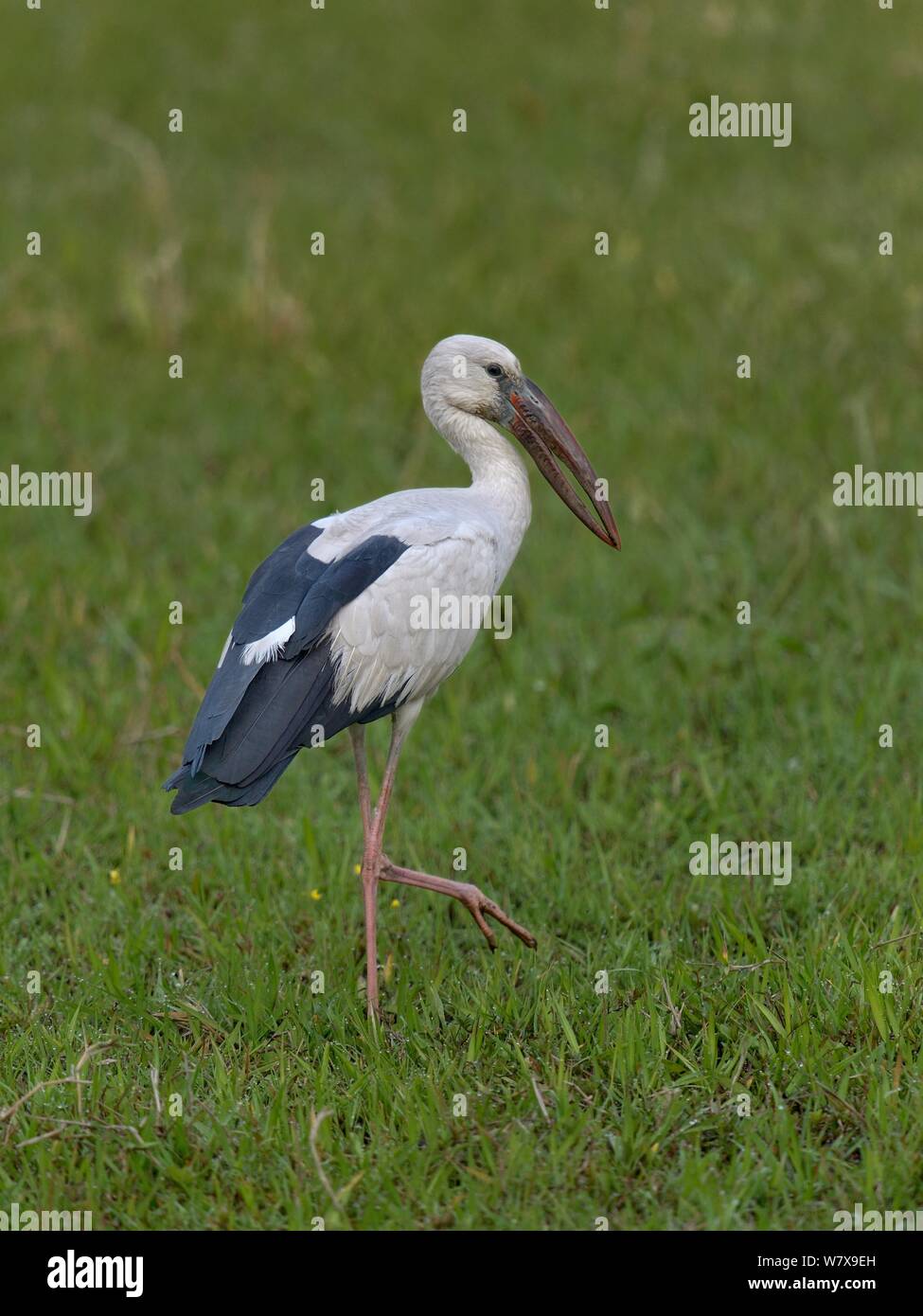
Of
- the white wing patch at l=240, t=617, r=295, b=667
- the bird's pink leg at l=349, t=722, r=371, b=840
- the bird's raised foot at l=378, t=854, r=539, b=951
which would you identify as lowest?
the bird's raised foot at l=378, t=854, r=539, b=951

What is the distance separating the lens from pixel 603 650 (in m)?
6.51

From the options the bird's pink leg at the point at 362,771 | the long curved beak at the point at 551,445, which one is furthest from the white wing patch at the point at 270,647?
the long curved beak at the point at 551,445

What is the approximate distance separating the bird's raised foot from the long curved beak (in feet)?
3.53

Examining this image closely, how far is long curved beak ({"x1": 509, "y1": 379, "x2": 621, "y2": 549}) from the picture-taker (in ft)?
14.4

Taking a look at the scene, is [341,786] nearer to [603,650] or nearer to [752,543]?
[603,650]

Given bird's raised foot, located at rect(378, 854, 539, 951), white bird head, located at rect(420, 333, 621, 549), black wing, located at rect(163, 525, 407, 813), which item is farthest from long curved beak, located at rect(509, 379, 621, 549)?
bird's raised foot, located at rect(378, 854, 539, 951)

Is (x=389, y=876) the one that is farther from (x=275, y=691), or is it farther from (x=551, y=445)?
(x=551, y=445)

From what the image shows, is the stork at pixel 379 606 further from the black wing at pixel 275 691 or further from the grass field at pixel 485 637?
the grass field at pixel 485 637

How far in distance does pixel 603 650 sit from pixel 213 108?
772cm

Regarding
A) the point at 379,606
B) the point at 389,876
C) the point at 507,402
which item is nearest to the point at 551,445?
the point at 507,402

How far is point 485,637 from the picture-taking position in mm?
6570

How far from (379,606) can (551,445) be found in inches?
28.9

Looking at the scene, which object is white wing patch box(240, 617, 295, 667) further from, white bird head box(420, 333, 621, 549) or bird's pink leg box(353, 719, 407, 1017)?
white bird head box(420, 333, 621, 549)

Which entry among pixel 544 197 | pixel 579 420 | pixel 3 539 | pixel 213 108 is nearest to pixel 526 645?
Result: pixel 579 420
